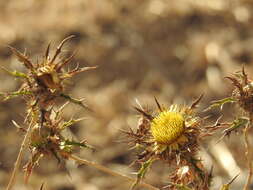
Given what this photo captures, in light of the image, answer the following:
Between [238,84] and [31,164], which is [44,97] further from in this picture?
[238,84]

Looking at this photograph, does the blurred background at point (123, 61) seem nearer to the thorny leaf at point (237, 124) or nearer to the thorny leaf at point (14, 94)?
the thorny leaf at point (237, 124)

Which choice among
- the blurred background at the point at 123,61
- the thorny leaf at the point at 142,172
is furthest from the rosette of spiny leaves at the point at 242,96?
the blurred background at the point at 123,61

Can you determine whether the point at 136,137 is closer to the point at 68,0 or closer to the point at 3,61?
the point at 3,61

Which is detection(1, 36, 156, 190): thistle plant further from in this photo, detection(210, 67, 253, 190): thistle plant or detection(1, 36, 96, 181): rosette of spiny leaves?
detection(210, 67, 253, 190): thistle plant

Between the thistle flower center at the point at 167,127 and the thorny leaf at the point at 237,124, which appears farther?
the thistle flower center at the point at 167,127

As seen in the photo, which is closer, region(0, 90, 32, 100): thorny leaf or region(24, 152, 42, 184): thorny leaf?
region(0, 90, 32, 100): thorny leaf

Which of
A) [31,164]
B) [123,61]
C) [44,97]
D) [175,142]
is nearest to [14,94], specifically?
[44,97]

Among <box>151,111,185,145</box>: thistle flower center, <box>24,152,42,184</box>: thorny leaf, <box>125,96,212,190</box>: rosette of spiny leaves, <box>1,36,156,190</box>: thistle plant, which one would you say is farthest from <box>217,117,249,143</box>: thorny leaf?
<box>24,152,42,184</box>: thorny leaf
